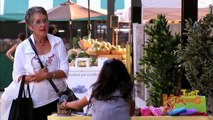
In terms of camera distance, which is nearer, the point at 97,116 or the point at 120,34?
the point at 97,116

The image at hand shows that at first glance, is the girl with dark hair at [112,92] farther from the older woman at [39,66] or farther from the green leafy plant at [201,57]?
the green leafy plant at [201,57]

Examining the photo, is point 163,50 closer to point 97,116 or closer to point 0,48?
point 97,116

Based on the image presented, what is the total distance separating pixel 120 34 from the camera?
806 inches

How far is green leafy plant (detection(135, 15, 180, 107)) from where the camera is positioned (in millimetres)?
6613

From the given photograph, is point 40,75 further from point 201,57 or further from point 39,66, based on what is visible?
point 201,57

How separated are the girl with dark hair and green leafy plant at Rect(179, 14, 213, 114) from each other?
66.3 inches

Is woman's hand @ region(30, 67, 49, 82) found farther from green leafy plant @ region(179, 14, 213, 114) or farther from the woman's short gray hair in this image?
green leafy plant @ region(179, 14, 213, 114)

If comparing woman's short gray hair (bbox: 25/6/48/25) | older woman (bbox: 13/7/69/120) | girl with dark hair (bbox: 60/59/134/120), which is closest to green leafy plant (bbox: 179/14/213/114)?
girl with dark hair (bbox: 60/59/134/120)

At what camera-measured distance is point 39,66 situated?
4.44 m

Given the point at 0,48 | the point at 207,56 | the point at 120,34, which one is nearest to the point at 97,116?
the point at 207,56

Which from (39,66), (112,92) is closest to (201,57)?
(112,92)

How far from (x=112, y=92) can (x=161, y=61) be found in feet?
8.08

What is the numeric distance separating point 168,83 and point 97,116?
2572mm

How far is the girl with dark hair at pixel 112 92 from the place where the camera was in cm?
421
